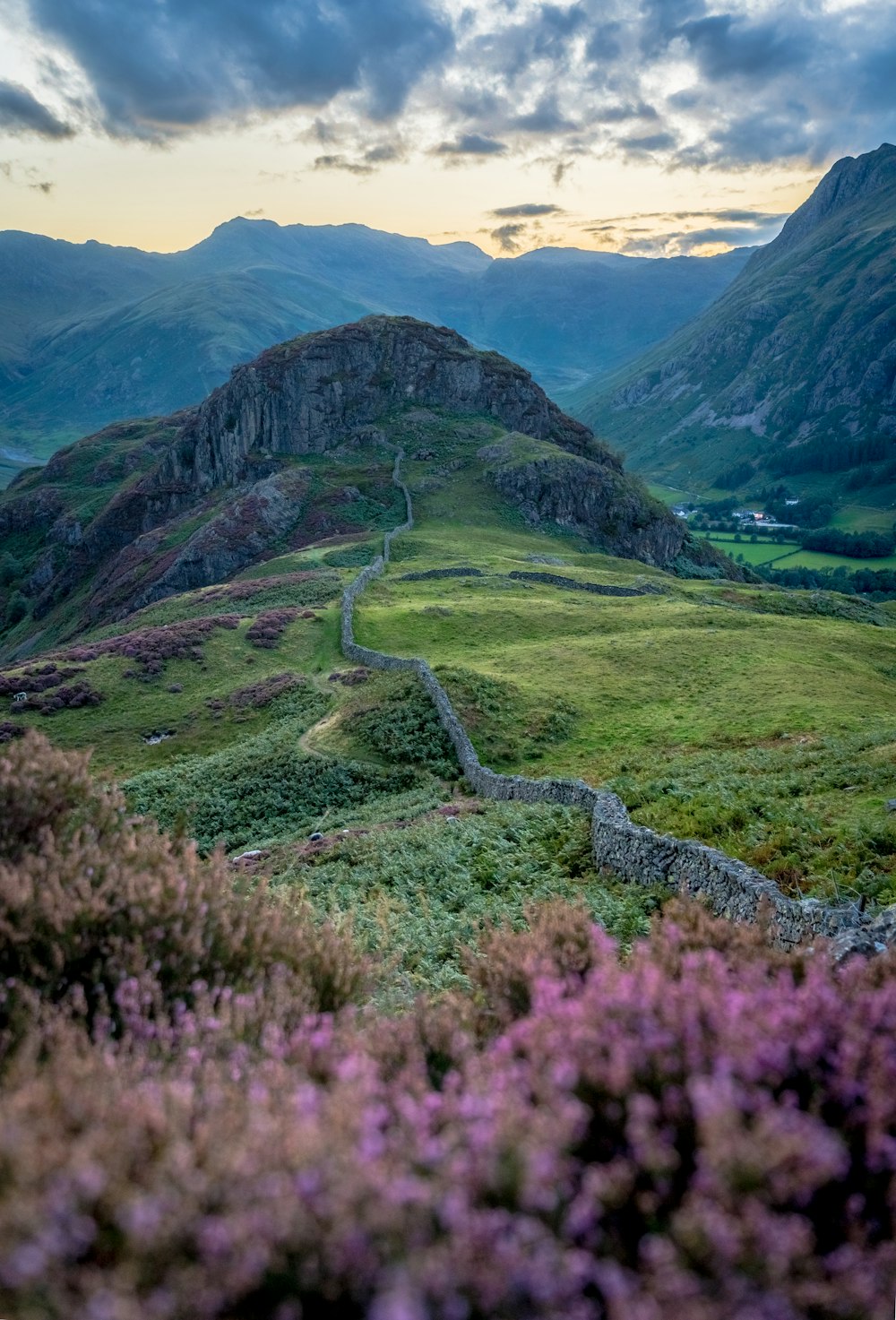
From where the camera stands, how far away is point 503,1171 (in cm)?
427

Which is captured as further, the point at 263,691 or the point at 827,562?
the point at 827,562

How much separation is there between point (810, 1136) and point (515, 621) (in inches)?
2030

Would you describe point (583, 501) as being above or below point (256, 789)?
above

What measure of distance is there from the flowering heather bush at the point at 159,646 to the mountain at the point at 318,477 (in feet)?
130

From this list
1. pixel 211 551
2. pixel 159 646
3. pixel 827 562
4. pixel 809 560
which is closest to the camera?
pixel 159 646

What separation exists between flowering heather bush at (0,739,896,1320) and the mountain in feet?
316

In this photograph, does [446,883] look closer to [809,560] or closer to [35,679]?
[35,679]

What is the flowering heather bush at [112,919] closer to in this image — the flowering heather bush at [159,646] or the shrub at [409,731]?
the shrub at [409,731]

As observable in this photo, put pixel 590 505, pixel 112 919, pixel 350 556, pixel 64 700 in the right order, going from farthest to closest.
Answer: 1. pixel 590 505
2. pixel 350 556
3. pixel 64 700
4. pixel 112 919

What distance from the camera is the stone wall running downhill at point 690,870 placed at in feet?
38.4

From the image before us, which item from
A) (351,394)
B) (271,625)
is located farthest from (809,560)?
(271,625)

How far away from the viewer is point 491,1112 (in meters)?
4.77

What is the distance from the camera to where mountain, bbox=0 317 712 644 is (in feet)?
343

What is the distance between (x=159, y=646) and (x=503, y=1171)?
54.8m
